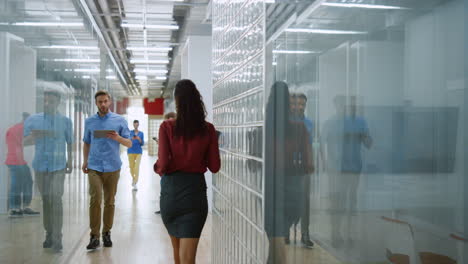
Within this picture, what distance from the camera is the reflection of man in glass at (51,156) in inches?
120

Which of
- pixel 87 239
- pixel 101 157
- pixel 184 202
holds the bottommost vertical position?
pixel 87 239

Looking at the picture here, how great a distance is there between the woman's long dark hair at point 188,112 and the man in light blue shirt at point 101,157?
7.55ft

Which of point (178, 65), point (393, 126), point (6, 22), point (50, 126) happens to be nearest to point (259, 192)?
point (393, 126)

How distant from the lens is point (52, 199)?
12.0 ft

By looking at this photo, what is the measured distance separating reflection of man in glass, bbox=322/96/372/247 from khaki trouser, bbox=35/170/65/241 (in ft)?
7.57

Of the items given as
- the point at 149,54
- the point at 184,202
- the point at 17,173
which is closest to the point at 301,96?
the point at 184,202

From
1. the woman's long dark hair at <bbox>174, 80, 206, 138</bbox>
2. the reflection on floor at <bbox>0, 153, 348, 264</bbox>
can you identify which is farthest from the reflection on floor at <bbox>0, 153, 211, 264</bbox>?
the woman's long dark hair at <bbox>174, 80, 206, 138</bbox>

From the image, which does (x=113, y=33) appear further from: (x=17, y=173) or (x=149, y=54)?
(x=17, y=173)

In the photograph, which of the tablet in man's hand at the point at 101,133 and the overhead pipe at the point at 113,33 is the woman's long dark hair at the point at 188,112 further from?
the overhead pipe at the point at 113,33

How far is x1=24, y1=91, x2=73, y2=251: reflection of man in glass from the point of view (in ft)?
10.0

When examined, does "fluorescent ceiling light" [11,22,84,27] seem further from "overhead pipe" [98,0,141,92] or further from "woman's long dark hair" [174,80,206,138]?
"overhead pipe" [98,0,141,92]

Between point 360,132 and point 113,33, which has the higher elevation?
Result: point 113,33

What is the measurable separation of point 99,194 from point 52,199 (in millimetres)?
1100

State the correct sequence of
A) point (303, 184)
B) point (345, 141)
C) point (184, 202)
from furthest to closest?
point (184, 202), point (303, 184), point (345, 141)
